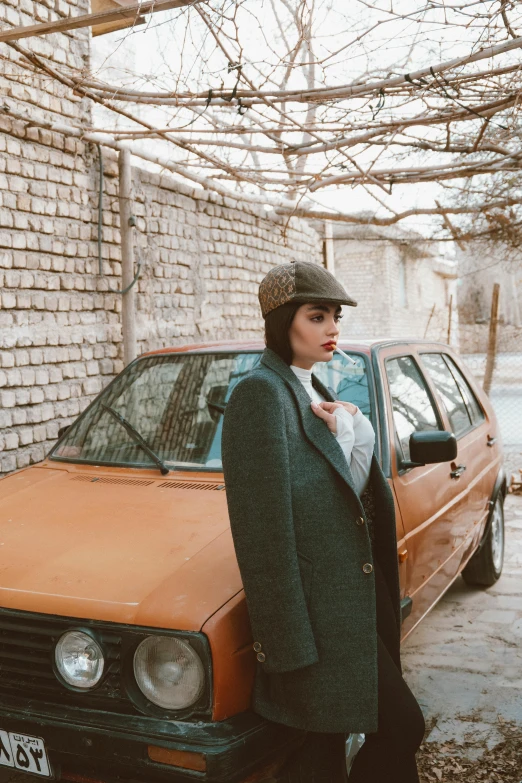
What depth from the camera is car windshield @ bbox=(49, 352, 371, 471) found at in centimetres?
357

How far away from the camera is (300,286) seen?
2234 millimetres

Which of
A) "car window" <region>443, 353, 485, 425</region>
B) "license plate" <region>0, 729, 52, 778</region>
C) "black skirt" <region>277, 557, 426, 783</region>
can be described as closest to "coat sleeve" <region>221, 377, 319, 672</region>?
"black skirt" <region>277, 557, 426, 783</region>

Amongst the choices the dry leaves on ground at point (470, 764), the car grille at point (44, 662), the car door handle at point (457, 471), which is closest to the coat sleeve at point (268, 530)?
the car grille at point (44, 662)

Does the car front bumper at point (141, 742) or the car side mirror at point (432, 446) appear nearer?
the car front bumper at point (141, 742)

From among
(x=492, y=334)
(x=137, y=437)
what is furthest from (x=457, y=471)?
(x=492, y=334)

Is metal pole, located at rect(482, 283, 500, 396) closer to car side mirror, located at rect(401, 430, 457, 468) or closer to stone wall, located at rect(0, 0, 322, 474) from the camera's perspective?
stone wall, located at rect(0, 0, 322, 474)

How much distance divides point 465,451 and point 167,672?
2.75 metres

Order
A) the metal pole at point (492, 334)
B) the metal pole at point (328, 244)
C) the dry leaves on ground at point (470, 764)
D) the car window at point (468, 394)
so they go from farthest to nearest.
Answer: the metal pole at point (328, 244)
the metal pole at point (492, 334)
the car window at point (468, 394)
the dry leaves on ground at point (470, 764)

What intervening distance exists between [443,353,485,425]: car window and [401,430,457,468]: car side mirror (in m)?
1.89

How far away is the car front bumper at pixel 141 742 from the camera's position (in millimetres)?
2145

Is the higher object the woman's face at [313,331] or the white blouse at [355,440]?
the woman's face at [313,331]

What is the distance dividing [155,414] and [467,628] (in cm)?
240

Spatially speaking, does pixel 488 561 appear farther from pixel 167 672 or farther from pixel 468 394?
pixel 167 672

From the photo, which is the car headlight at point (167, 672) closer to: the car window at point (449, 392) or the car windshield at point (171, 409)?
the car windshield at point (171, 409)
